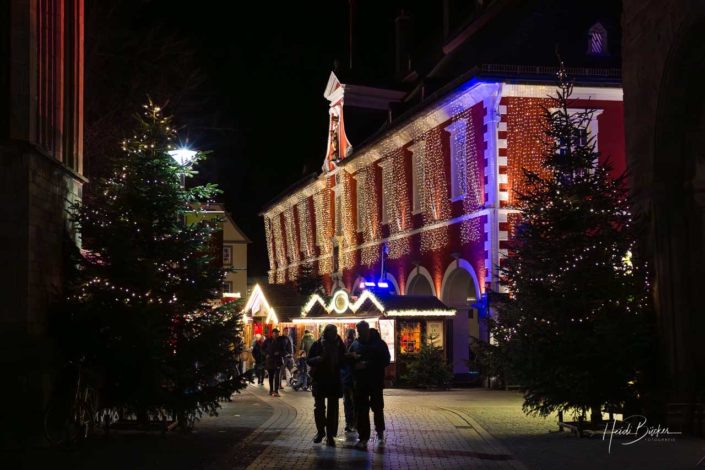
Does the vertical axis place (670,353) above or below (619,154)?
below

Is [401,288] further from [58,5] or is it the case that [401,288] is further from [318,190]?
[58,5]

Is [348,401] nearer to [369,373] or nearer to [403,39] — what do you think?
[369,373]

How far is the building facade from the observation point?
97.2ft

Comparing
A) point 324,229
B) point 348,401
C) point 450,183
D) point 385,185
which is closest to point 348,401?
point 348,401

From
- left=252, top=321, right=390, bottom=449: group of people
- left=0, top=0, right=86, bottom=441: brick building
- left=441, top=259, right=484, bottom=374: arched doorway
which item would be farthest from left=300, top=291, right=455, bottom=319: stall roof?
left=0, top=0, right=86, bottom=441: brick building

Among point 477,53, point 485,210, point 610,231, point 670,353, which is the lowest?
point 670,353

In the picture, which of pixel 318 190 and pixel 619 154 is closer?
pixel 619 154

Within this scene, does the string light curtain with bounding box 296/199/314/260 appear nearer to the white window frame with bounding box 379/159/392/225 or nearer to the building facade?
the building facade

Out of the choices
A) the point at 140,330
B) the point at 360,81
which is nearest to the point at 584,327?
the point at 140,330

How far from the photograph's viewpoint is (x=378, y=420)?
15.1m

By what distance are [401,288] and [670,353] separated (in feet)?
75.1

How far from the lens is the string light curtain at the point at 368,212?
41.2 metres
